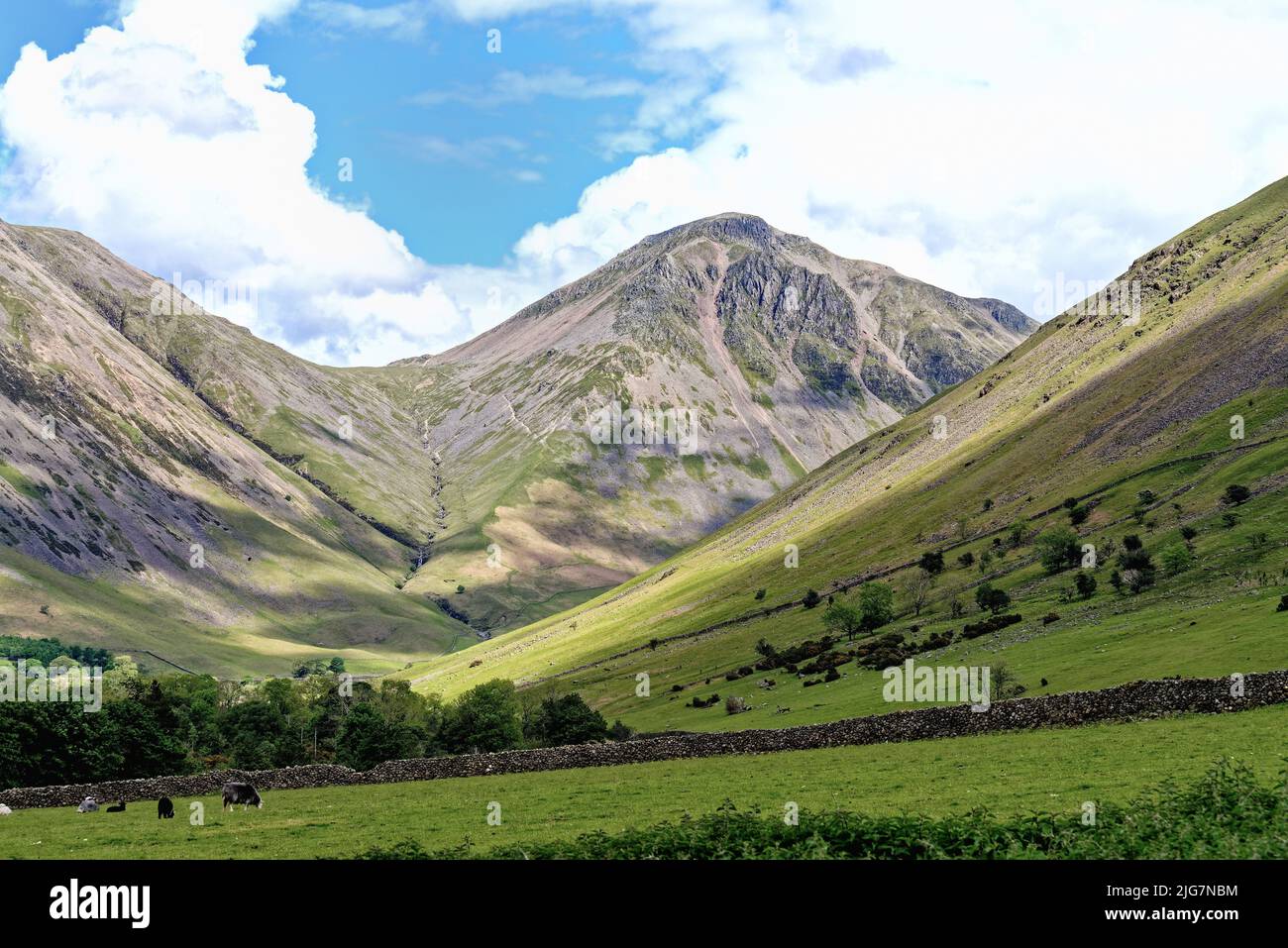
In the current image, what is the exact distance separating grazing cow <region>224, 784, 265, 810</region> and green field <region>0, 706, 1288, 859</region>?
89 centimetres

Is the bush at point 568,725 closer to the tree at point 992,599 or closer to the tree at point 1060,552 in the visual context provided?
the tree at point 992,599

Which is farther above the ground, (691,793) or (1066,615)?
(1066,615)

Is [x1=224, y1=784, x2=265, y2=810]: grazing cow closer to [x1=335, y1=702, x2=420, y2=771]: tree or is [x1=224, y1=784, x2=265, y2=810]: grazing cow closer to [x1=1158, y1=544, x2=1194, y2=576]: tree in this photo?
[x1=335, y1=702, x2=420, y2=771]: tree

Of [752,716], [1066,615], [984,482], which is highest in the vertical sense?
[984,482]

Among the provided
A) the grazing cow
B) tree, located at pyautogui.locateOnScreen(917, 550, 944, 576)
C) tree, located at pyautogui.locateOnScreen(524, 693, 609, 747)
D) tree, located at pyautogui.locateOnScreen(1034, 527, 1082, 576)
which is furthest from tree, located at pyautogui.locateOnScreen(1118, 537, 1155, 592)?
the grazing cow

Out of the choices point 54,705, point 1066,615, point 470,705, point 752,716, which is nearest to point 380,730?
point 470,705

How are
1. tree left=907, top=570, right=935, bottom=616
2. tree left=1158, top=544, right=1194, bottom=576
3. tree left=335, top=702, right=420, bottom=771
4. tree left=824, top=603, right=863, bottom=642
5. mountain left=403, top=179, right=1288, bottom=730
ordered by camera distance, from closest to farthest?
tree left=335, top=702, right=420, bottom=771
mountain left=403, top=179, right=1288, bottom=730
tree left=1158, top=544, right=1194, bottom=576
tree left=824, top=603, right=863, bottom=642
tree left=907, top=570, right=935, bottom=616

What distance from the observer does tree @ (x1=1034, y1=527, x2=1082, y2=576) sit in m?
131

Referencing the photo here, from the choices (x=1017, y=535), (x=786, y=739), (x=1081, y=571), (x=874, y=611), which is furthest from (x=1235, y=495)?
(x=786, y=739)

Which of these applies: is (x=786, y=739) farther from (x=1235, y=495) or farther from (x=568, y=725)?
(x=1235, y=495)

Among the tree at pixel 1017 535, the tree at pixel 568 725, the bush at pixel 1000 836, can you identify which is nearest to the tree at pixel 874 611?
the tree at pixel 1017 535
